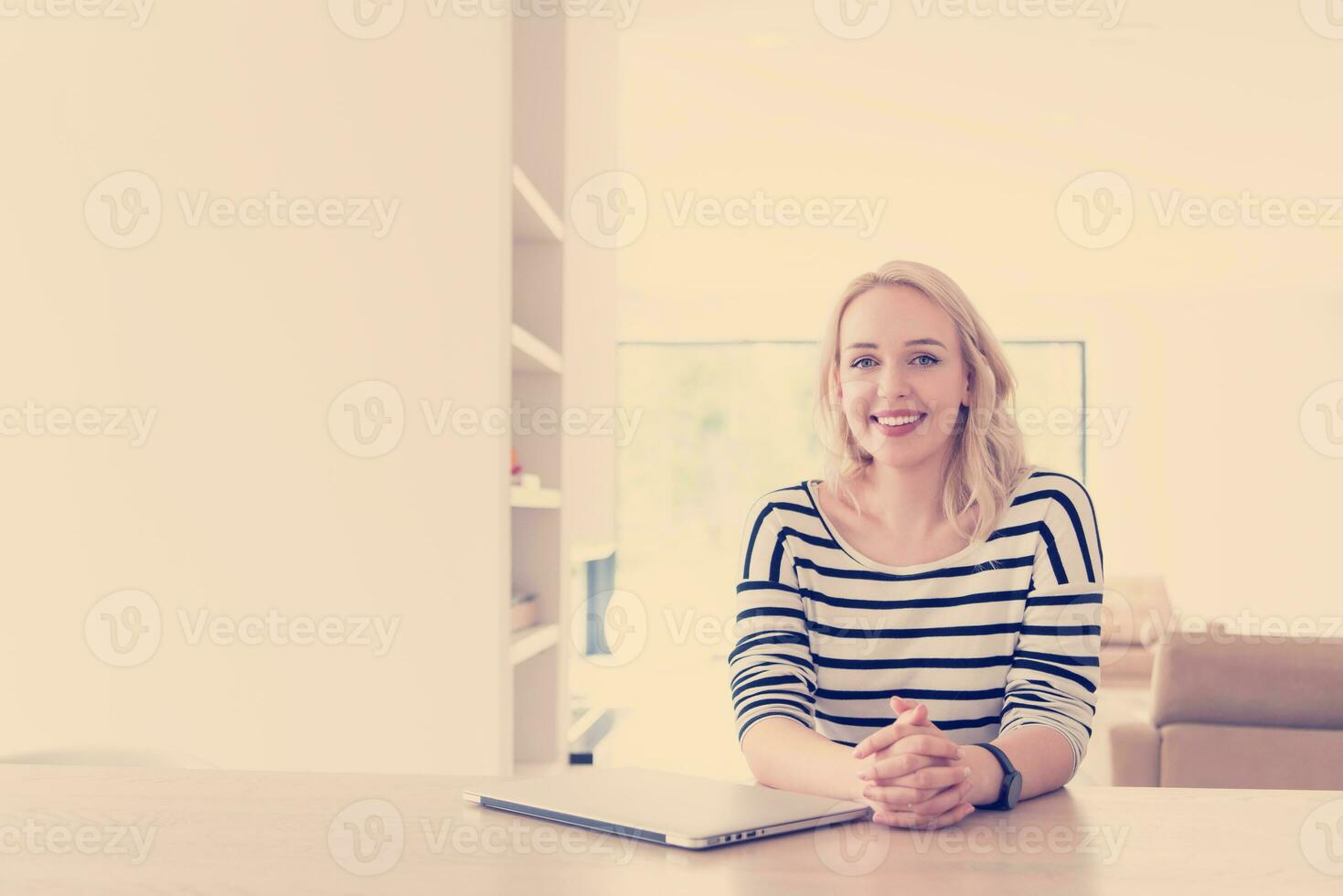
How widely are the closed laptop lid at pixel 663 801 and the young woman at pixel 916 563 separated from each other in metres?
0.21

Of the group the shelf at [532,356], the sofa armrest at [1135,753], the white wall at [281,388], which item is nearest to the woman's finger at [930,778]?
the white wall at [281,388]

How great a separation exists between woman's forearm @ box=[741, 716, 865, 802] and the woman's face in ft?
1.35

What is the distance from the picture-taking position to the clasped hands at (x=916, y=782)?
3.10 feet

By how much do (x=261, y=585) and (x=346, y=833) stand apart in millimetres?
1106

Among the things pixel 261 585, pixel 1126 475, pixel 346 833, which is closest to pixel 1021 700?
pixel 346 833

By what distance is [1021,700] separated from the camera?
1.32 m

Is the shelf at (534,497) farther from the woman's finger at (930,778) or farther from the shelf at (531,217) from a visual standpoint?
the woman's finger at (930,778)

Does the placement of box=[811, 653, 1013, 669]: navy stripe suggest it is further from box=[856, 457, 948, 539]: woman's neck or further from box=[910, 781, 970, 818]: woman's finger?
box=[910, 781, 970, 818]: woman's finger

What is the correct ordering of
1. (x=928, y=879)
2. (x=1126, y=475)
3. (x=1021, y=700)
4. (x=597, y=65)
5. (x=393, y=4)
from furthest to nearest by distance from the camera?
(x=1126, y=475)
(x=597, y=65)
(x=393, y=4)
(x=1021, y=700)
(x=928, y=879)

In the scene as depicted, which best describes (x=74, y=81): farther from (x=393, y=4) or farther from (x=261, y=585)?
(x=261, y=585)

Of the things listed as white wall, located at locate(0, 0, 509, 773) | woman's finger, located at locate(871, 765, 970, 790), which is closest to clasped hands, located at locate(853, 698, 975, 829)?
woman's finger, located at locate(871, 765, 970, 790)

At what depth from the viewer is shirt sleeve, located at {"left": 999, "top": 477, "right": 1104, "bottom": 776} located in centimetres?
130

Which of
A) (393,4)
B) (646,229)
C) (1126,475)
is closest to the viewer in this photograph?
(393,4)

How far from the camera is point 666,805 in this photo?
94 centimetres
